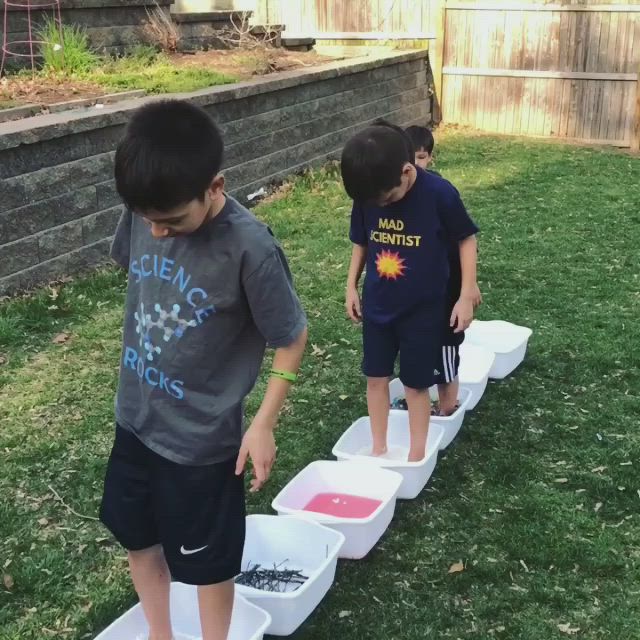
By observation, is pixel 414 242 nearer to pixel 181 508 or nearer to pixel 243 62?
pixel 181 508

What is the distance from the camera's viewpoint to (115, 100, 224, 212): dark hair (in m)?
1.57

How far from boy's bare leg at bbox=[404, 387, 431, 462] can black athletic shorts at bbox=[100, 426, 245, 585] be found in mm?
1144

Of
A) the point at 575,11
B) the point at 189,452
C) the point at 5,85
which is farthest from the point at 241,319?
the point at 575,11

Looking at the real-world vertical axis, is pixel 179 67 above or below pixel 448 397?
above

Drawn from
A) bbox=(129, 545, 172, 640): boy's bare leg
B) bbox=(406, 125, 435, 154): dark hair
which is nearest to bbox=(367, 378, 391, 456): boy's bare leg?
bbox=(406, 125, 435, 154): dark hair

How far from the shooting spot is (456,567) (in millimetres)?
2576

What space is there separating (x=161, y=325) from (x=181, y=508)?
0.40m

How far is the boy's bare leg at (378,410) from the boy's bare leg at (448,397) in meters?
0.30

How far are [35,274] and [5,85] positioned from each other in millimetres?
1699

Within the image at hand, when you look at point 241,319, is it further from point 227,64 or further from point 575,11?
point 575,11

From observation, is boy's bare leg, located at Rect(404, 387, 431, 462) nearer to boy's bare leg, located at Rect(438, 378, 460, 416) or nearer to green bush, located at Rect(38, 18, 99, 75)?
boy's bare leg, located at Rect(438, 378, 460, 416)

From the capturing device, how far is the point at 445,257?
2832 millimetres

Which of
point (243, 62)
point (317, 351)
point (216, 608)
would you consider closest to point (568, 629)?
point (216, 608)

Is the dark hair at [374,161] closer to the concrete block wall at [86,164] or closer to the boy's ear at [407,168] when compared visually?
the boy's ear at [407,168]
